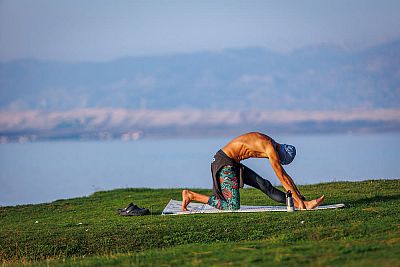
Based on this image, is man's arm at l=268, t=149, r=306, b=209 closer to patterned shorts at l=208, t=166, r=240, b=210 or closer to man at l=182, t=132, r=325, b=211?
man at l=182, t=132, r=325, b=211

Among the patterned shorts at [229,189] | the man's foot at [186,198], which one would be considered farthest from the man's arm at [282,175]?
the man's foot at [186,198]

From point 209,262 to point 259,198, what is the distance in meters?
9.14

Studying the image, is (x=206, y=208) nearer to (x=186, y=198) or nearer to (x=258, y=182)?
(x=186, y=198)

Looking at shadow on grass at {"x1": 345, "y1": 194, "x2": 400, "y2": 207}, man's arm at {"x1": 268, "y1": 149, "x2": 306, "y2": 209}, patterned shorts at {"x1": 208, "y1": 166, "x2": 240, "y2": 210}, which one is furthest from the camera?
shadow on grass at {"x1": 345, "y1": 194, "x2": 400, "y2": 207}

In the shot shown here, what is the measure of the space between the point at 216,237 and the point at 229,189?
8.30 ft

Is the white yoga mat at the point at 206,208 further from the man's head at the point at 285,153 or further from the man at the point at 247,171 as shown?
the man's head at the point at 285,153

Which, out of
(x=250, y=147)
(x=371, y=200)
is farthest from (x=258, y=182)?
(x=371, y=200)

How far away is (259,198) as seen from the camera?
21250 millimetres

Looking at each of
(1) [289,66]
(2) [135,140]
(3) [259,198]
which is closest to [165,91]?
(2) [135,140]

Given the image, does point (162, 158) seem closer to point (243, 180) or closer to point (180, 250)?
point (243, 180)

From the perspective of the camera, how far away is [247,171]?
1811 centimetres

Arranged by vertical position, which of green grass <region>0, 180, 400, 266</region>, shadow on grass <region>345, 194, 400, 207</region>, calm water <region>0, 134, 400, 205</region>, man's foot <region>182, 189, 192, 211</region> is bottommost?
green grass <region>0, 180, 400, 266</region>

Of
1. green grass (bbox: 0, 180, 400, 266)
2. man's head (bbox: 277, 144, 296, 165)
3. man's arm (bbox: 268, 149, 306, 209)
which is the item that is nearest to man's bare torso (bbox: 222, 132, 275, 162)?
man's arm (bbox: 268, 149, 306, 209)

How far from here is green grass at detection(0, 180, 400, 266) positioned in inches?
486
